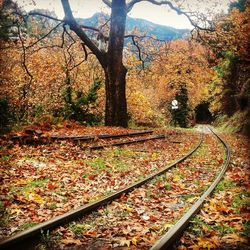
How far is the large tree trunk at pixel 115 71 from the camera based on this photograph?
63.0ft

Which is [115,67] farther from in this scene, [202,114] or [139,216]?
[202,114]

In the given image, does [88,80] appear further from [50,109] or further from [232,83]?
[232,83]

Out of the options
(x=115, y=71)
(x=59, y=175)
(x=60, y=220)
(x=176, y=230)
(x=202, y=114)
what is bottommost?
(x=202, y=114)

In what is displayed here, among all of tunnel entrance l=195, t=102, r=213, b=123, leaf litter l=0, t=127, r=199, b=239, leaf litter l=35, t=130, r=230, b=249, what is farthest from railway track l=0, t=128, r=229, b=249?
tunnel entrance l=195, t=102, r=213, b=123

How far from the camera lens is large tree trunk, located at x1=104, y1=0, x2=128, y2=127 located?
63.0 feet

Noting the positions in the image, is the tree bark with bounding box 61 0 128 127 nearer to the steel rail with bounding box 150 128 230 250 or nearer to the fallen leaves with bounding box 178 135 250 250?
the fallen leaves with bounding box 178 135 250 250

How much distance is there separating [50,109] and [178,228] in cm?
1809

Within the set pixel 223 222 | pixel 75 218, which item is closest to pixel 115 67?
pixel 75 218

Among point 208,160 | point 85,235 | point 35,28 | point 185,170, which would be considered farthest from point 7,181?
point 35,28

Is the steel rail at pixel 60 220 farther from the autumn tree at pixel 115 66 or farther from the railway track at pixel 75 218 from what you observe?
the autumn tree at pixel 115 66

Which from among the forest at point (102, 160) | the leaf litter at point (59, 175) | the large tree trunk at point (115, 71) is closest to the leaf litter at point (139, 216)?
the forest at point (102, 160)

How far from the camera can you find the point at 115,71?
19250mm

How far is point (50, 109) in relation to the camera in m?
22.0

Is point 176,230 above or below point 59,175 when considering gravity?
above
